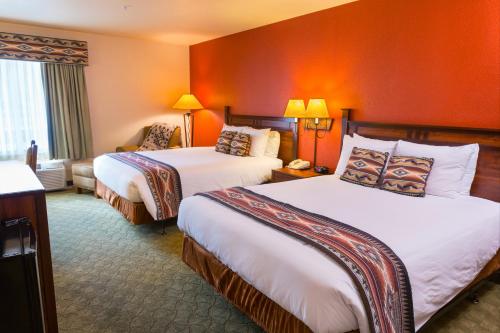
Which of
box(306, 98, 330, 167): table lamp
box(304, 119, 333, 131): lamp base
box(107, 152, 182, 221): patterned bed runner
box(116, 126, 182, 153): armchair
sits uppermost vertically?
box(306, 98, 330, 167): table lamp

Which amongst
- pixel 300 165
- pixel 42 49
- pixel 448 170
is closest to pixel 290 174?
pixel 300 165

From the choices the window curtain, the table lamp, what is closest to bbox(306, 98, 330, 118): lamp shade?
the table lamp

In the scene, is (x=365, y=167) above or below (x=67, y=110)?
below

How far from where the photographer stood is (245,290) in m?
1.95

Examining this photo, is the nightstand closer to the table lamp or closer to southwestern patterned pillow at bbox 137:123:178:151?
the table lamp

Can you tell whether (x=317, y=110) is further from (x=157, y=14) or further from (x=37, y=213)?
(x=37, y=213)

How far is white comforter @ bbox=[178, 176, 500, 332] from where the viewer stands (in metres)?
1.44

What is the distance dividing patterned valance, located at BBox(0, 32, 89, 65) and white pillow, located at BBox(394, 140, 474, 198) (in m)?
4.88

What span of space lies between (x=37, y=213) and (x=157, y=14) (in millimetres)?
3102

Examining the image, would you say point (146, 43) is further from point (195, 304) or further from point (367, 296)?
point (367, 296)

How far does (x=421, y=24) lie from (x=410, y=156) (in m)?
1.21

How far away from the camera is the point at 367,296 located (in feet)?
4.70

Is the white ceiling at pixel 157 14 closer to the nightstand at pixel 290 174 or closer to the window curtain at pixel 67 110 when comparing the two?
the window curtain at pixel 67 110

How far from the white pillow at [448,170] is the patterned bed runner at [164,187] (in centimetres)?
233
